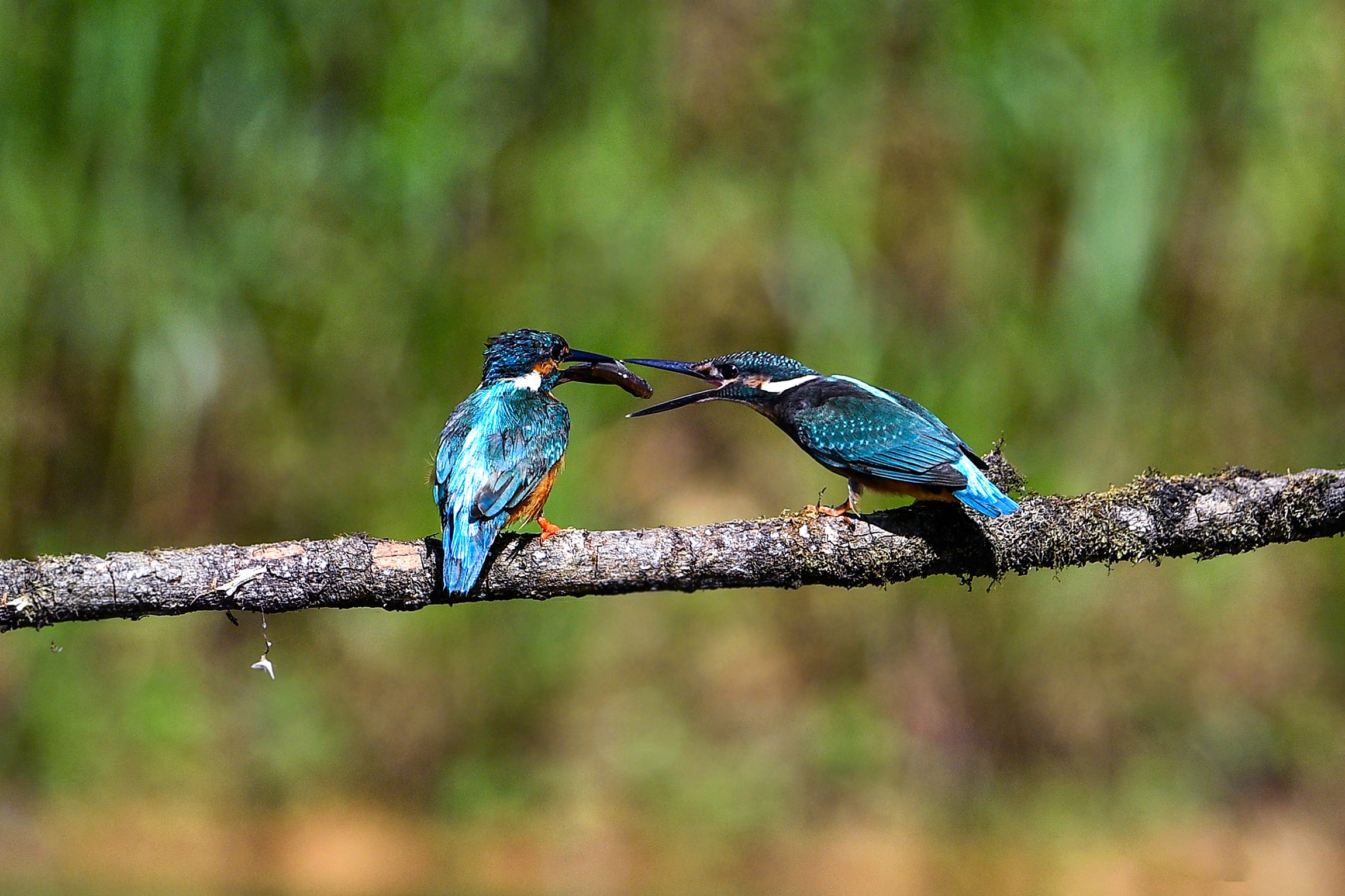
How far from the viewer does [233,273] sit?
244 inches

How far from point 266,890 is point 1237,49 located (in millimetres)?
5714

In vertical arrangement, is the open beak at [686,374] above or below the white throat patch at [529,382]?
below

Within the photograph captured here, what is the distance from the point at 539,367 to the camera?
12.3 feet

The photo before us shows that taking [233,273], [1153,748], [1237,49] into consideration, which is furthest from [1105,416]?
[233,273]

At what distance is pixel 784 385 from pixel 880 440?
423 millimetres

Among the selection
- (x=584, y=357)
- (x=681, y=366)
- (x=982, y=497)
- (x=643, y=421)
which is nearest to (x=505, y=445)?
(x=681, y=366)

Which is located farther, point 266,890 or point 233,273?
point 233,273

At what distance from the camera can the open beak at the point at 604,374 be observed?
3.68 m

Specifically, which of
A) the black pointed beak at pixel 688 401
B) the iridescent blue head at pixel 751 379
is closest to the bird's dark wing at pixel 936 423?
the iridescent blue head at pixel 751 379

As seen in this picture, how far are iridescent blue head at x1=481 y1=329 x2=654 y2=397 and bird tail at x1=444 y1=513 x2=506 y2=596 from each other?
962mm

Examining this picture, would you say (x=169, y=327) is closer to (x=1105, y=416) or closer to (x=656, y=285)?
(x=656, y=285)

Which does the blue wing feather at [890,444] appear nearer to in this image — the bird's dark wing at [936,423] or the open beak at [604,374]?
the bird's dark wing at [936,423]

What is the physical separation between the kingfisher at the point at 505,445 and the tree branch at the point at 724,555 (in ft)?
0.20

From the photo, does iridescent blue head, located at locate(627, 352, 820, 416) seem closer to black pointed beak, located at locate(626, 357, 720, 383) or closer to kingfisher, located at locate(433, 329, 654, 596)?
black pointed beak, located at locate(626, 357, 720, 383)
